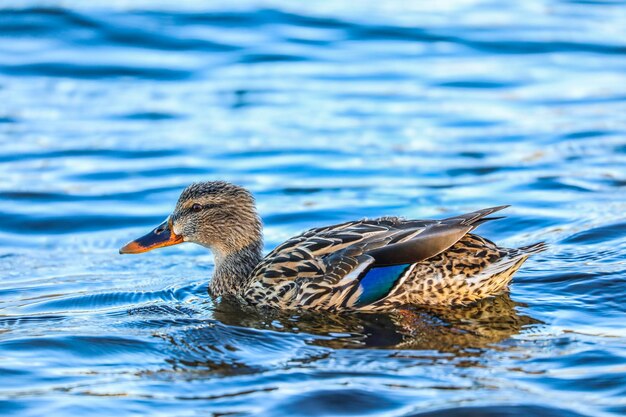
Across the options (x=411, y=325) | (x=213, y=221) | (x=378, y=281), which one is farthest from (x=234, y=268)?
(x=411, y=325)

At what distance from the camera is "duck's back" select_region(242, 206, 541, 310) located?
28.4ft

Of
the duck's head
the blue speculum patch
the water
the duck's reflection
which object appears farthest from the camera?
the duck's head

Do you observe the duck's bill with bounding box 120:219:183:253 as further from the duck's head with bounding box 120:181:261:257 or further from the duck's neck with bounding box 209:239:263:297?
the duck's neck with bounding box 209:239:263:297

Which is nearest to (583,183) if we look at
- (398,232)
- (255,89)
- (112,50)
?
(398,232)

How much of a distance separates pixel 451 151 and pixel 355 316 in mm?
6572

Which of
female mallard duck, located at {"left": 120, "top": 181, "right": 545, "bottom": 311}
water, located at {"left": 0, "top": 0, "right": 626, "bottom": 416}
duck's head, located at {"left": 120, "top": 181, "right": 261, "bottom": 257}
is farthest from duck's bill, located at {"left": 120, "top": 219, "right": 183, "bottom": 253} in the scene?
female mallard duck, located at {"left": 120, "top": 181, "right": 545, "bottom": 311}

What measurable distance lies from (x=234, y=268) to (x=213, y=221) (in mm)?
451

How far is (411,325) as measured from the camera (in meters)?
8.52

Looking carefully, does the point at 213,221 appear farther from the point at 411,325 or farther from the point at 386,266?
the point at 411,325

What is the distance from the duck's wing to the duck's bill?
1.16 metres

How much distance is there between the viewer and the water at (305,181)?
745cm

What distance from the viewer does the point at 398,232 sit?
881 centimetres

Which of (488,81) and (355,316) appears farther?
(488,81)

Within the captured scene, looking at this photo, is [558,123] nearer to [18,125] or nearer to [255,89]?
[255,89]
